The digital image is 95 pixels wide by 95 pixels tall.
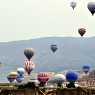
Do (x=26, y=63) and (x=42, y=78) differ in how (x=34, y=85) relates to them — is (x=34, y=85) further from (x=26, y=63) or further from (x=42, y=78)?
(x=26, y=63)

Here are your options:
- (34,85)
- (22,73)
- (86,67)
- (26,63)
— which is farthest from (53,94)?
(86,67)

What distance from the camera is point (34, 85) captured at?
26.8m

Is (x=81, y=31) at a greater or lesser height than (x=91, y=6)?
lesser

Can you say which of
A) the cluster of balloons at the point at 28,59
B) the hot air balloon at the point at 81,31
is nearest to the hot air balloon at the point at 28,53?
the cluster of balloons at the point at 28,59

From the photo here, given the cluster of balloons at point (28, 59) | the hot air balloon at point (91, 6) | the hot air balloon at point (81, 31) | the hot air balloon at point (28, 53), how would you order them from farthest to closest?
the cluster of balloons at point (28, 59) < the hot air balloon at point (28, 53) < the hot air balloon at point (81, 31) < the hot air balloon at point (91, 6)

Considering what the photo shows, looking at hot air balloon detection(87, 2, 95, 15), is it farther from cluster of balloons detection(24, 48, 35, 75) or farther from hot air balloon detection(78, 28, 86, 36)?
cluster of balloons detection(24, 48, 35, 75)

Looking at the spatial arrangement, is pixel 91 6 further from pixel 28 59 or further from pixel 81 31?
pixel 28 59

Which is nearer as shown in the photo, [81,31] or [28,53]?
[81,31]

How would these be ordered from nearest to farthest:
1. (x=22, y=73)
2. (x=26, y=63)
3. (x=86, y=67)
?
(x=26, y=63) → (x=22, y=73) → (x=86, y=67)

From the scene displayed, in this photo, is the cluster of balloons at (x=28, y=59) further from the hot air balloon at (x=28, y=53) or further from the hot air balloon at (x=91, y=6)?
the hot air balloon at (x=91, y=6)

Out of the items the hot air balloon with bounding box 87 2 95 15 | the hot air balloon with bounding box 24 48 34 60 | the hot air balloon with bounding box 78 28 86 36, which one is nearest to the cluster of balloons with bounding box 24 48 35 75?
the hot air balloon with bounding box 24 48 34 60

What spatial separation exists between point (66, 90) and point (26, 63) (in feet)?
195

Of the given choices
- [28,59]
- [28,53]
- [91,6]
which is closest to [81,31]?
[28,53]

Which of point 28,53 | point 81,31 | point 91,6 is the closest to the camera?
point 91,6
